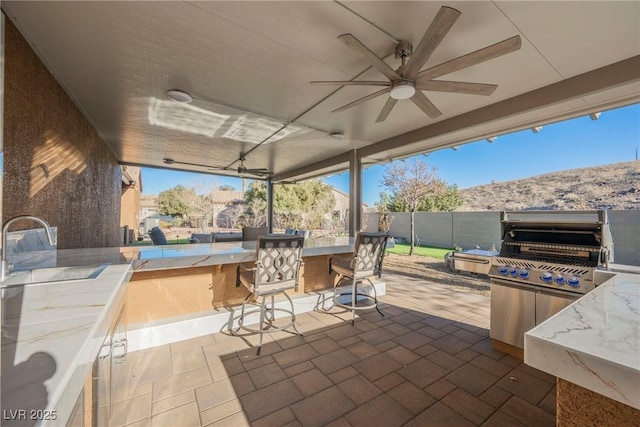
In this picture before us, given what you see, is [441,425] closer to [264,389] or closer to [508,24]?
[264,389]

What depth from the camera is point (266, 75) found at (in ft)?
8.69

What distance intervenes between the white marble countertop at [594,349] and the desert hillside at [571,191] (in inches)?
225

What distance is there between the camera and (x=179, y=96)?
9.91 feet

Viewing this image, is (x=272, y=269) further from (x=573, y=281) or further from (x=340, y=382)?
(x=573, y=281)

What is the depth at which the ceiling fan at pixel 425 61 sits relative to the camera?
1.61 metres

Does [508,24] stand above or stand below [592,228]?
above

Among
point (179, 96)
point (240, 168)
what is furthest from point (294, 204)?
point (179, 96)

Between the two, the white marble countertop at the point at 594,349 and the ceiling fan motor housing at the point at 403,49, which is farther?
the ceiling fan motor housing at the point at 403,49

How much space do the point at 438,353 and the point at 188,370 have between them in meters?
2.22

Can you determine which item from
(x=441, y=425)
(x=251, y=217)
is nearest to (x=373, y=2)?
(x=441, y=425)

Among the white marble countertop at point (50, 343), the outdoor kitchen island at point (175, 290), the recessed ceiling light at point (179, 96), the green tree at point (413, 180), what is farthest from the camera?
the green tree at point (413, 180)

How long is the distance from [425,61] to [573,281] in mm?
2036

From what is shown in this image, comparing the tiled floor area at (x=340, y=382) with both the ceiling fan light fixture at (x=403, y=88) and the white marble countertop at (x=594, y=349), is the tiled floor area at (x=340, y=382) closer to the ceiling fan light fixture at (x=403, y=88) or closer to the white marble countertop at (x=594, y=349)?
the white marble countertop at (x=594, y=349)

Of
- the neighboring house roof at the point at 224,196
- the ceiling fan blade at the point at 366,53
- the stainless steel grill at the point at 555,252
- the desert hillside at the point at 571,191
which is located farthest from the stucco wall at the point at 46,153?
the neighboring house roof at the point at 224,196
